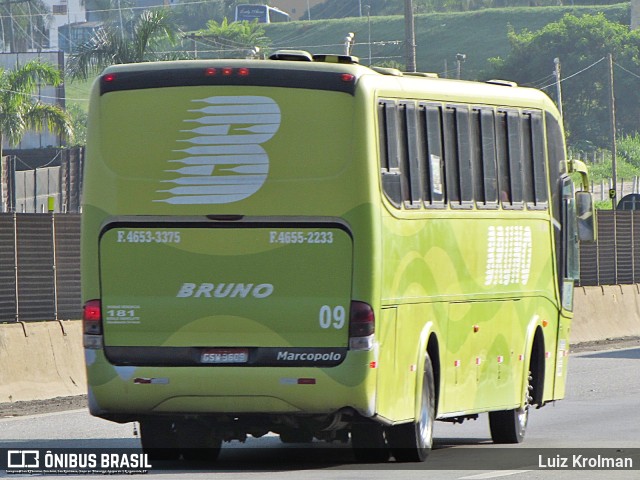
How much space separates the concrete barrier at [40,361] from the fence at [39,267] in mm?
716

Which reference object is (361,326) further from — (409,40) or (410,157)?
(409,40)

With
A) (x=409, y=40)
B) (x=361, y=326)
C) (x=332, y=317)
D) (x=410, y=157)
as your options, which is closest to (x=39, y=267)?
(x=410, y=157)

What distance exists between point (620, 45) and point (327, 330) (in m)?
144

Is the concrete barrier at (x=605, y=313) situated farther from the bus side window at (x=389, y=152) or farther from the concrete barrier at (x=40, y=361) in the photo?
the bus side window at (x=389, y=152)

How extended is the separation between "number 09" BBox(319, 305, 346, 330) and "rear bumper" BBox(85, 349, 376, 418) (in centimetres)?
25

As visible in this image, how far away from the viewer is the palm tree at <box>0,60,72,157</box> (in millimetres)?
68438

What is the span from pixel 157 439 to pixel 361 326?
7.60 ft

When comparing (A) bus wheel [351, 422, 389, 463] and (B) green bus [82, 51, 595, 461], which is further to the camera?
(A) bus wheel [351, 422, 389, 463]

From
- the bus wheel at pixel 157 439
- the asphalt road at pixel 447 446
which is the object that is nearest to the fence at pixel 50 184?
the asphalt road at pixel 447 446

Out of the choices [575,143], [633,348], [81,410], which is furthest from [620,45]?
[81,410]

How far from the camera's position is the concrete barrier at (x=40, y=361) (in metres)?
18.6

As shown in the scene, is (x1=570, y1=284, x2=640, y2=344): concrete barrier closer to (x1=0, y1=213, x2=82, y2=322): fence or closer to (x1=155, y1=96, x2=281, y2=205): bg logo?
(x1=0, y1=213, x2=82, y2=322): fence

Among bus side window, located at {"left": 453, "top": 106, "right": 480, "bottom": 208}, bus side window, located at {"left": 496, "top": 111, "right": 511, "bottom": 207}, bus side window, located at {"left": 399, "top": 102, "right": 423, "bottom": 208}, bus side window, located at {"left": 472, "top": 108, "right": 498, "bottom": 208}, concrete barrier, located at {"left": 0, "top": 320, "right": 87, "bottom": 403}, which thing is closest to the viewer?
bus side window, located at {"left": 399, "top": 102, "right": 423, "bottom": 208}

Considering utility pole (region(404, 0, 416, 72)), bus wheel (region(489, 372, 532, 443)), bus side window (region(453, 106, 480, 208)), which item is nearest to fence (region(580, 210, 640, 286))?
utility pole (region(404, 0, 416, 72))
